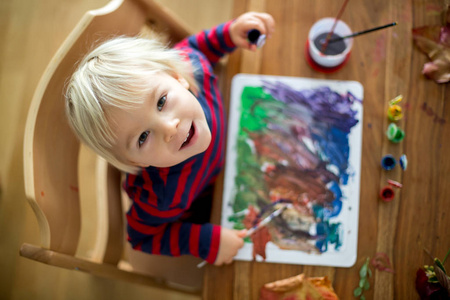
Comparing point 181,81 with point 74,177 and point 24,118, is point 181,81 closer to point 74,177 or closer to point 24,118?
point 74,177

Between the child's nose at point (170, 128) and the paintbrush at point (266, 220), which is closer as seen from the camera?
the child's nose at point (170, 128)

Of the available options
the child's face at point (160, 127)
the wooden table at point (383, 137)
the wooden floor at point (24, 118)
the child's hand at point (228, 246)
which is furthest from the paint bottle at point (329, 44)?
the wooden floor at point (24, 118)

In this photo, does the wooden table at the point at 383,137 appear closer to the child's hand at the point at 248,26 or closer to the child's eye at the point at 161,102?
the child's hand at the point at 248,26

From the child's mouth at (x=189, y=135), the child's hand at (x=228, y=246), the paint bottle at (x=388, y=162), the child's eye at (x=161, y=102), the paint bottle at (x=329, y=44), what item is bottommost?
the child's hand at (x=228, y=246)

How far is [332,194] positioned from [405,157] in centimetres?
16

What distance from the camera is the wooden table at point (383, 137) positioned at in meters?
0.66

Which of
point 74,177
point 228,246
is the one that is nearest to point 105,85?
point 74,177

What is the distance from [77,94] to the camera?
56 centimetres

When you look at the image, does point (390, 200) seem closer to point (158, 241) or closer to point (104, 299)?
point (158, 241)

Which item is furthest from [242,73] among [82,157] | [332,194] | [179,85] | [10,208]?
[10,208]

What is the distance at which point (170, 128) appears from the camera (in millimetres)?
563

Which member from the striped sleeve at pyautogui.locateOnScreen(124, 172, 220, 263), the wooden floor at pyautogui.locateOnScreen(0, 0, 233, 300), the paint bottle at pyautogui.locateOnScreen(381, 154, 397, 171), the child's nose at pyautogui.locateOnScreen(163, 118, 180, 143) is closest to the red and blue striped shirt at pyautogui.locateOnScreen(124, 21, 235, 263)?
the striped sleeve at pyautogui.locateOnScreen(124, 172, 220, 263)

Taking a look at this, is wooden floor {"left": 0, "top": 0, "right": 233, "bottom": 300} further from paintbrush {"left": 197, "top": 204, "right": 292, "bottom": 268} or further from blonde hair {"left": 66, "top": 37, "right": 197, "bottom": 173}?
blonde hair {"left": 66, "top": 37, "right": 197, "bottom": 173}

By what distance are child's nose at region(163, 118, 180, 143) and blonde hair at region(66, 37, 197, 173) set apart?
0.06 metres
